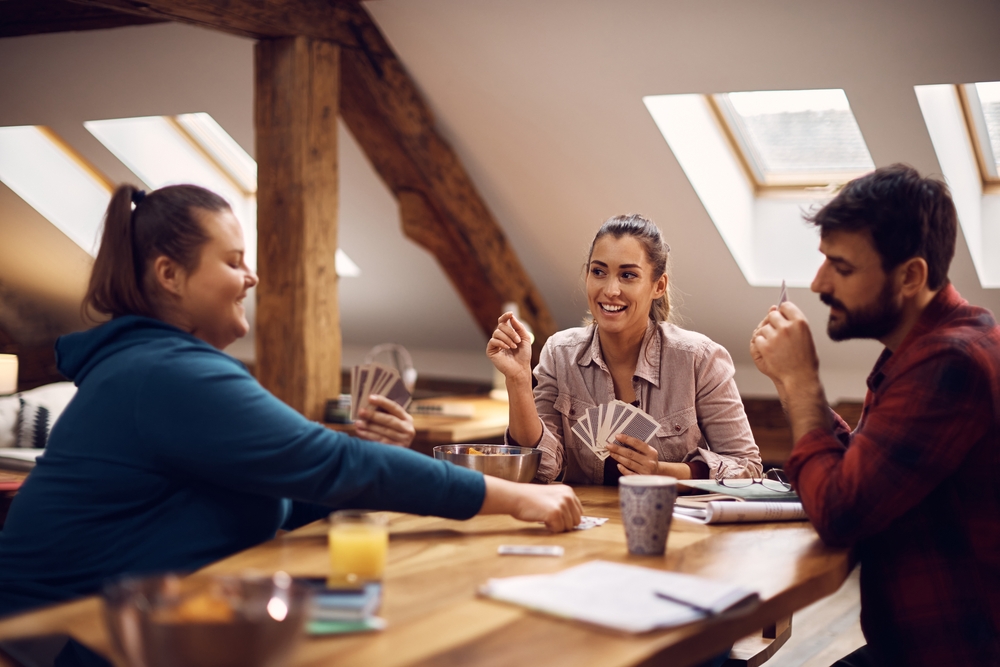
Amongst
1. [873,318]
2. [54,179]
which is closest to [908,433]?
[873,318]

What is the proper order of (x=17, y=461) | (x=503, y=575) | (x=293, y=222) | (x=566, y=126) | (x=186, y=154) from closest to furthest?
(x=503, y=575) → (x=17, y=461) → (x=293, y=222) → (x=566, y=126) → (x=186, y=154)

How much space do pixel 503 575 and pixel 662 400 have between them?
3.68 ft

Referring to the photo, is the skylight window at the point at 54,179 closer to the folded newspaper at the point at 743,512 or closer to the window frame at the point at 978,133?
the window frame at the point at 978,133

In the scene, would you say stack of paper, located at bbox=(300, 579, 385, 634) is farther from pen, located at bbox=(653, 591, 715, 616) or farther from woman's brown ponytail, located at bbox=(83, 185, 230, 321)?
woman's brown ponytail, located at bbox=(83, 185, 230, 321)

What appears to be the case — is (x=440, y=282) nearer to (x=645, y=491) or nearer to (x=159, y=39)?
(x=159, y=39)

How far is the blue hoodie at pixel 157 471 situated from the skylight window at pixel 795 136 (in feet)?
11.3

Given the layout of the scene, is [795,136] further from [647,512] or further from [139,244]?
[139,244]

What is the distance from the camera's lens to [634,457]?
6.95 feet

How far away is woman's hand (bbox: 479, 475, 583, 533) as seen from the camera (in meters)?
1.65

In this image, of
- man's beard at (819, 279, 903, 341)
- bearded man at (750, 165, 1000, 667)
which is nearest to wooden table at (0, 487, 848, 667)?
bearded man at (750, 165, 1000, 667)

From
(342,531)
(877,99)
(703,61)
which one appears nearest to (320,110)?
(703,61)

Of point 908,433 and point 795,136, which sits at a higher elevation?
point 795,136

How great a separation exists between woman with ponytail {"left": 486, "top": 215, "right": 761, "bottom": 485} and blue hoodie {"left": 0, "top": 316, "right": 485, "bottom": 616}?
32.2 inches

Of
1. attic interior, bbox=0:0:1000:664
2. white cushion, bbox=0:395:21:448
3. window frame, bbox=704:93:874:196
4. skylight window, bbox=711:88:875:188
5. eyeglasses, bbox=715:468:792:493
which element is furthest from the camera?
window frame, bbox=704:93:874:196
